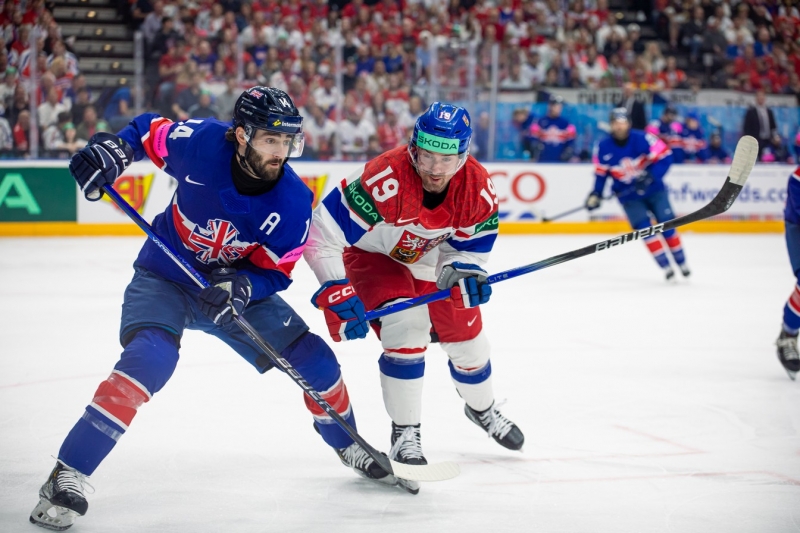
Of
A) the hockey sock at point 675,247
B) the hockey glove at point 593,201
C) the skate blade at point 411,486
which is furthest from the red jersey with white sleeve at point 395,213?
the hockey glove at point 593,201

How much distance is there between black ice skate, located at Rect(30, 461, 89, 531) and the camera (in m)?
2.27

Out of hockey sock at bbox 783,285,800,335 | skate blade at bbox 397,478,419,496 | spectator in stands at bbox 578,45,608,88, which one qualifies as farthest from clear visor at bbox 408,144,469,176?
spectator in stands at bbox 578,45,608,88

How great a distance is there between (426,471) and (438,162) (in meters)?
0.89

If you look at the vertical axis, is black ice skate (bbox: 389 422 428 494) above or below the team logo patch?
below

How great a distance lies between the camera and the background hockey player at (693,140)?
10.4 metres

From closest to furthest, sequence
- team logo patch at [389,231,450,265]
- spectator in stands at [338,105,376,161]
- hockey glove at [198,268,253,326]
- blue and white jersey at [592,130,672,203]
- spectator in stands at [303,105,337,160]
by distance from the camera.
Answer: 1. hockey glove at [198,268,253,326]
2. team logo patch at [389,231,450,265]
3. blue and white jersey at [592,130,672,203]
4. spectator in stands at [303,105,337,160]
5. spectator in stands at [338,105,376,161]

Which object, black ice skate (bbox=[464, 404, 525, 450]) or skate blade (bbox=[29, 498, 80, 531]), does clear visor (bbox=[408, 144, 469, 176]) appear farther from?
skate blade (bbox=[29, 498, 80, 531])

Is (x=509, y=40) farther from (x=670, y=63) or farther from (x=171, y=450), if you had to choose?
(x=171, y=450)

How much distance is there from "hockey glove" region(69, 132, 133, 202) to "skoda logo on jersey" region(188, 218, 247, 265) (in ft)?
0.89

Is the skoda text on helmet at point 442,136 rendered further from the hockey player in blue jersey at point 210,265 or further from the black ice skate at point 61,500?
the black ice skate at point 61,500

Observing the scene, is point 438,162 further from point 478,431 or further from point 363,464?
point 478,431

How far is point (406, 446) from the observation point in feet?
9.37

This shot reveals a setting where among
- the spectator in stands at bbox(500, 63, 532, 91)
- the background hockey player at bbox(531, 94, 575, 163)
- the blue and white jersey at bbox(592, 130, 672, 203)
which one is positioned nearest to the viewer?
the blue and white jersey at bbox(592, 130, 672, 203)

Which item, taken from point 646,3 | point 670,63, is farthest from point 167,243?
point 646,3
